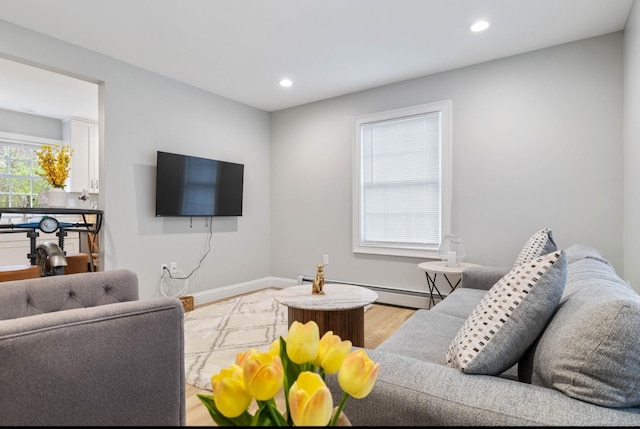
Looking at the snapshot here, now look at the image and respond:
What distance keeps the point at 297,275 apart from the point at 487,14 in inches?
142

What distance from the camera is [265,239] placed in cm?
511

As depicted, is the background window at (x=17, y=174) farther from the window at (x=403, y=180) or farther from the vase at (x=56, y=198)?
the window at (x=403, y=180)

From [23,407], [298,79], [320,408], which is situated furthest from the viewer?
[298,79]

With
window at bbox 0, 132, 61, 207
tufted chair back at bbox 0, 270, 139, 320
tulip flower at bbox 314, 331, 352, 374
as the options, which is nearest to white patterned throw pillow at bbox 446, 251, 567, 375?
tulip flower at bbox 314, 331, 352, 374

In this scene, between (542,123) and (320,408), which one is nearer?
(320,408)

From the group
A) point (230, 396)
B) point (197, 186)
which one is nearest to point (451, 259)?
point (197, 186)

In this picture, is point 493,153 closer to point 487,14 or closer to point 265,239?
point 487,14

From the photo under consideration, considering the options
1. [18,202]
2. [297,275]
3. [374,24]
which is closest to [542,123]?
[374,24]

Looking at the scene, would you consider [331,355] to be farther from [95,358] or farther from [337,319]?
[337,319]

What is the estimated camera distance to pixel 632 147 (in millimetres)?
2516

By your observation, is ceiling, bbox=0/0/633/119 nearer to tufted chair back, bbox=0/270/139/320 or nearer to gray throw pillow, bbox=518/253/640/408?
tufted chair back, bbox=0/270/139/320

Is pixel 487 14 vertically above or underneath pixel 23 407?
above

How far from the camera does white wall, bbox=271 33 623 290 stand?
3.00 m

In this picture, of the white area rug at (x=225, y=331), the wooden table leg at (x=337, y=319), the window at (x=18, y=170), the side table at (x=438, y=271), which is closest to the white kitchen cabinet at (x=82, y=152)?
the window at (x=18, y=170)
